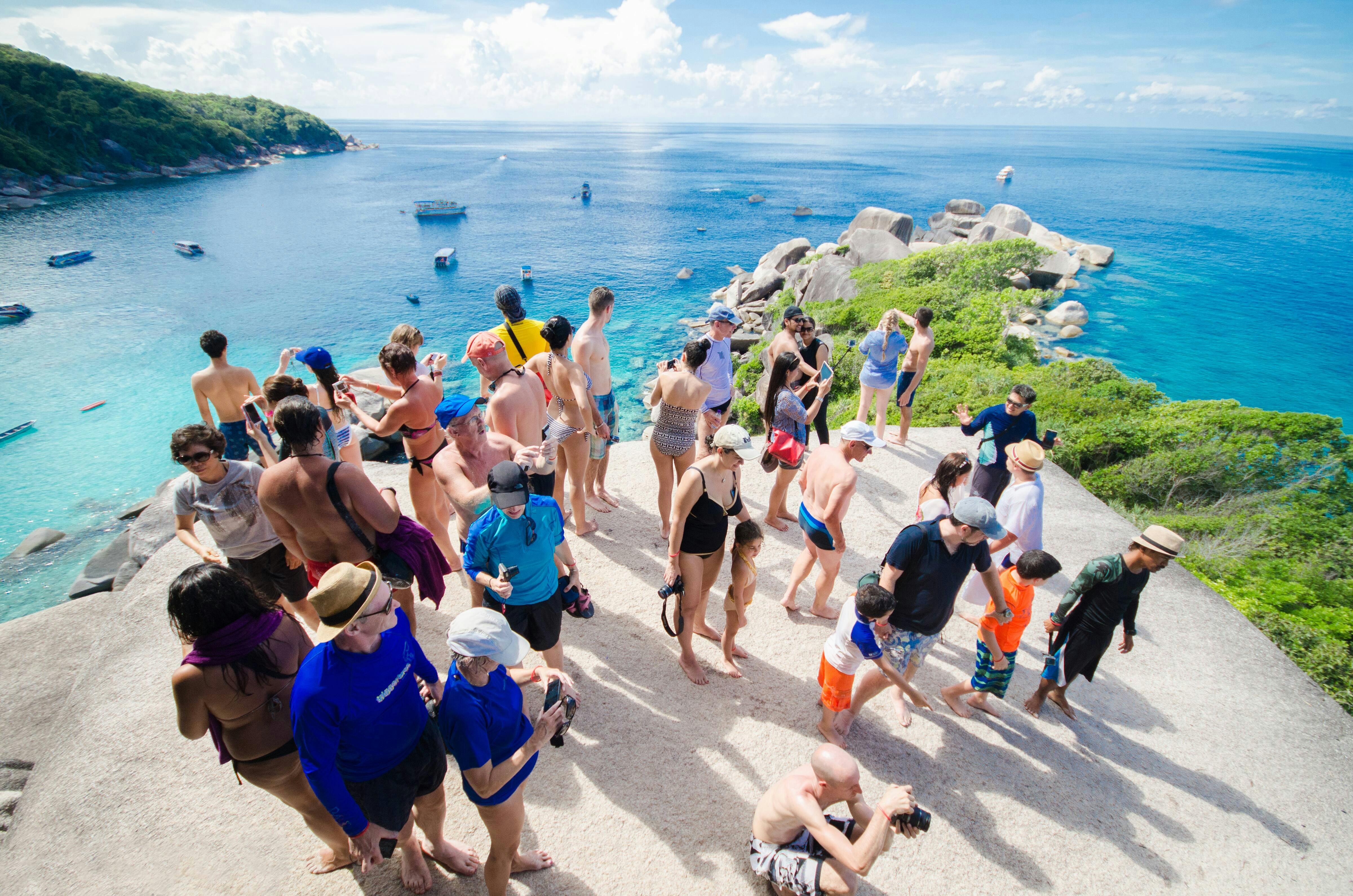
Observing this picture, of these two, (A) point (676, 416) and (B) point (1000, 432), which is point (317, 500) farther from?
(B) point (1000, 432)

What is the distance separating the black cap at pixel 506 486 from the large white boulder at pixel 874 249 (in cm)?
2778

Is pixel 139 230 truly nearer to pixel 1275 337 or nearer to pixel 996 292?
pixel 996 292

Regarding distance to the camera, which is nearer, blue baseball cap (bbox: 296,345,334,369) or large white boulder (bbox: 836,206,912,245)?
blue baseball cap (bbox: 296,345,334,369)

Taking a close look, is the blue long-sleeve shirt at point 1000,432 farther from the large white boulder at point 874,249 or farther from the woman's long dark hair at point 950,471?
the large white boulder at point 874,249

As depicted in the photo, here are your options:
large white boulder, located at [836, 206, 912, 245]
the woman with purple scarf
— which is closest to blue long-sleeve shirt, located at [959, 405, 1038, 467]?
the woman with purple scarf

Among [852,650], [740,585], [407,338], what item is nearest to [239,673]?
[740,585]

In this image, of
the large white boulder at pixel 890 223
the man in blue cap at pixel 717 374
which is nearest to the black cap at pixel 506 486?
the man in blue cap at pixel 717 374

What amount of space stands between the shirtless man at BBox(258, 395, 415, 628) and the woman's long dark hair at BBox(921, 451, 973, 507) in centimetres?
405

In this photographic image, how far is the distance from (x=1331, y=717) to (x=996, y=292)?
20091mm

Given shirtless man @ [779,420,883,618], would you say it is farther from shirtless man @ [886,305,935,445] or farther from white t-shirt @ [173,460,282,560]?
white t-shirt @ [173,460,282,560]

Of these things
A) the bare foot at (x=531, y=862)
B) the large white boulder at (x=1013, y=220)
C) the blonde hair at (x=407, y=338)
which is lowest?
the bare foot at (x=531, y=862)

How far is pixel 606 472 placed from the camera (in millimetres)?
7410

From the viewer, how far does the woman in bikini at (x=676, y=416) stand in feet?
17.7

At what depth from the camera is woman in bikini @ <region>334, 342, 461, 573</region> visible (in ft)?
15.9
